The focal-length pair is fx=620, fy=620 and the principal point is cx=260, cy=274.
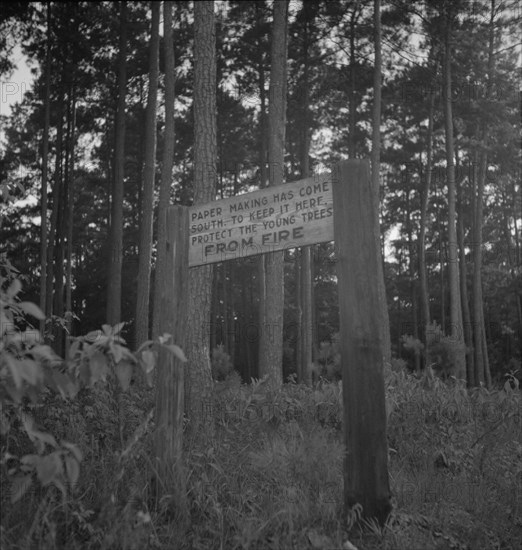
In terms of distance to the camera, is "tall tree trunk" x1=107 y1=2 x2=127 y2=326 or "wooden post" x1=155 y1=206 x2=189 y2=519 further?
"tall tree trunk" x1=107 y1=2 x2=127 y2=326

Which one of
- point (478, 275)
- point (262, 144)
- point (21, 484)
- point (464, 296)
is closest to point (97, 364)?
point (21, 484)

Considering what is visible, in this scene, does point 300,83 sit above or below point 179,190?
above

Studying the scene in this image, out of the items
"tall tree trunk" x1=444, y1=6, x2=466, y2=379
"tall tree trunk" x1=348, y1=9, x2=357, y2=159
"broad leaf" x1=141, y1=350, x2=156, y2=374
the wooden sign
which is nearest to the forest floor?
"broad leaf" x1=141, y1=350, x2=156, y2=374

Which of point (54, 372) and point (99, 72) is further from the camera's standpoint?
point (99, 72)

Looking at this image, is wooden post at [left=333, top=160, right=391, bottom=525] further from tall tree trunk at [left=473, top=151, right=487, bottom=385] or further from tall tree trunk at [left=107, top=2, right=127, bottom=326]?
tall tree trunk at [left=473, top=151, right=487, bottom=385]

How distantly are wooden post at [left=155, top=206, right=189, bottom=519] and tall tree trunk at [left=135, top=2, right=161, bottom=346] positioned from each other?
10.4 meters

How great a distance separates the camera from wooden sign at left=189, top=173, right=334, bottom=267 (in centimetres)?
470

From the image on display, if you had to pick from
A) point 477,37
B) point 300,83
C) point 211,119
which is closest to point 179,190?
point 300,83

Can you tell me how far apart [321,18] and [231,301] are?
604 inches

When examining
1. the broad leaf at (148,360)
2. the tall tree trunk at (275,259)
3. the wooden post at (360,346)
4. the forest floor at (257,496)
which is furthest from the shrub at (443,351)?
the broad leaf at (148,360)

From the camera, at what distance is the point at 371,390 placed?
4355 mm

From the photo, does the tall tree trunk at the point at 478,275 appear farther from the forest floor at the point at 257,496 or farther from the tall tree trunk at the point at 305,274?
the forest floor at the point at 257,496

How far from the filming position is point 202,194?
753cm

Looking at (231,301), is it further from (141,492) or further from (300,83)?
(141,492)
